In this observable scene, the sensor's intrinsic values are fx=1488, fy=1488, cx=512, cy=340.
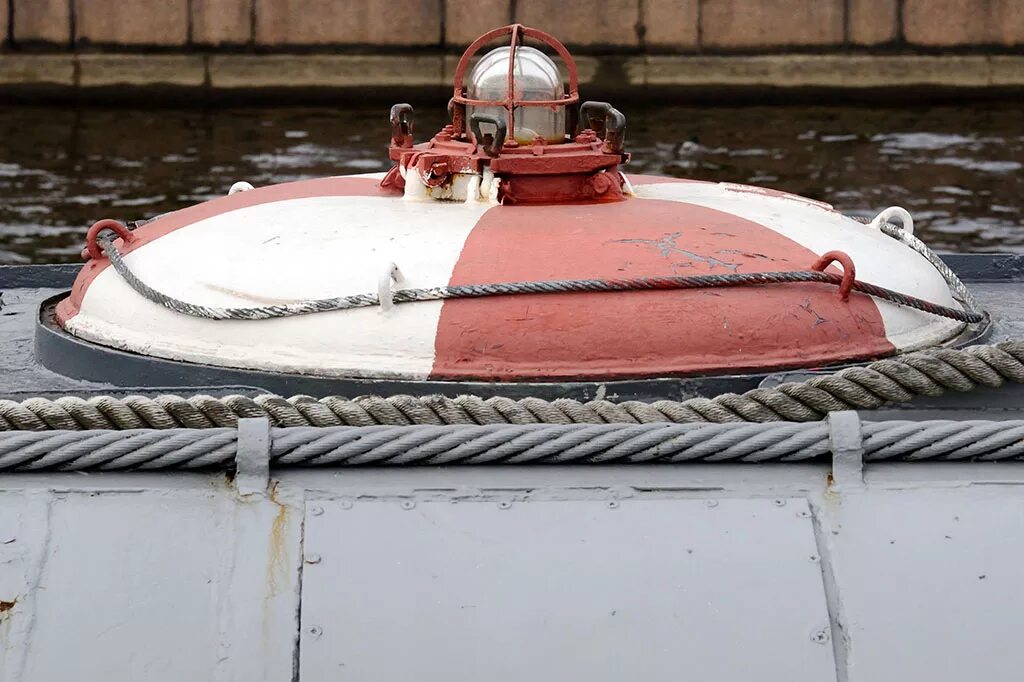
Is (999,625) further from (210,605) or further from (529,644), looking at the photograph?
(210,605)

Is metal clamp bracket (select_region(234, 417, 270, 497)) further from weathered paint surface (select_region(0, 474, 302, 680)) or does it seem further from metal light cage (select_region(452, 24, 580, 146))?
metal light cage (select_region(452, 24, 580, 146))

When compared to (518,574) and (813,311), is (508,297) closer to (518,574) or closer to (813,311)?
(813,311)

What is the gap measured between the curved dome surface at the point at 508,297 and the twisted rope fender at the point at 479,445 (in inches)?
18.5

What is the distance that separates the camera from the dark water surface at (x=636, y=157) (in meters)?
10.5

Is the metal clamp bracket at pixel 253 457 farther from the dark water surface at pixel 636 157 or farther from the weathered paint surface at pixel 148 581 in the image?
the dark water surface at pixel 636 157

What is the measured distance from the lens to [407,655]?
2.27 meters

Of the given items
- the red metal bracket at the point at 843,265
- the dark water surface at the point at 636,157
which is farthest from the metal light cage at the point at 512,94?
the dark water surface at the point at 636,157

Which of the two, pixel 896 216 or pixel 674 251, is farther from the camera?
pixel 896 216

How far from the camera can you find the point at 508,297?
298 centimetres

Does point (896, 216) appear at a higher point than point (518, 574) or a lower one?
higher

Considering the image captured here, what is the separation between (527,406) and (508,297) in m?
0.43

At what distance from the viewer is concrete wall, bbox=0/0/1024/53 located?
15.0m

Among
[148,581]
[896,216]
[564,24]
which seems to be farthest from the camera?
[564,24]

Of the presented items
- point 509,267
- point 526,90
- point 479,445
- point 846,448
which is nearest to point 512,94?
point 526,90
